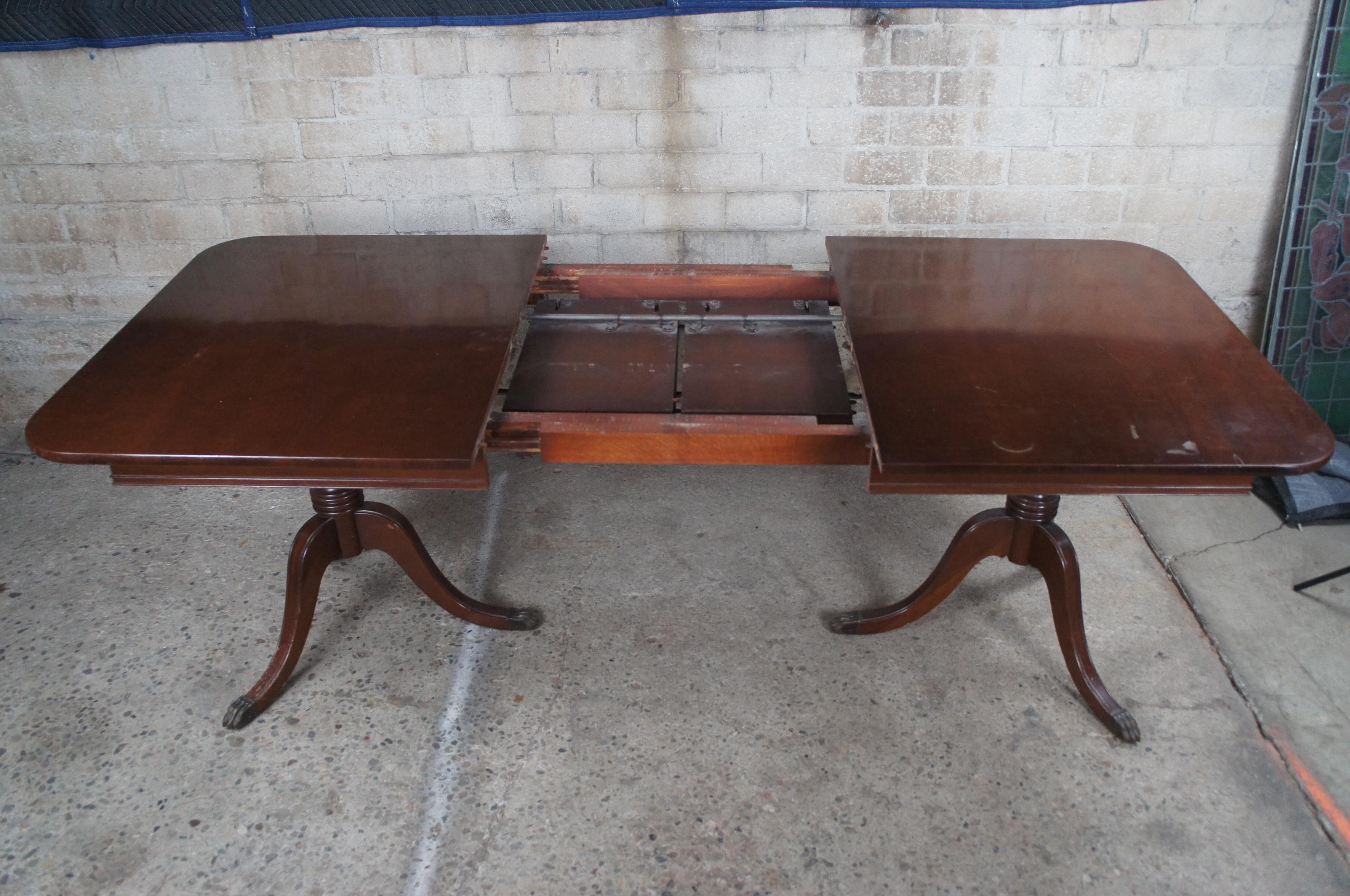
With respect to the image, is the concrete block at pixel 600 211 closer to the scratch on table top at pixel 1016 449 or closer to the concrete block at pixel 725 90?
the concrete block at pixel 725 90

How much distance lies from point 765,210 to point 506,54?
849 mm

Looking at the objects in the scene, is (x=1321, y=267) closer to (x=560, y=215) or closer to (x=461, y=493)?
(x=560, y=215)

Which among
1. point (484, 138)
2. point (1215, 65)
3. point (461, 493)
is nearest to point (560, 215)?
point (484, 138)

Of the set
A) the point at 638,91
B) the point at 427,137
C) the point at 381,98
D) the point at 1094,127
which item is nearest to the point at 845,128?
the point at 638,91

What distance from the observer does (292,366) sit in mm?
1619

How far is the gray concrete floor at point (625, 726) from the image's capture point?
5.02ft

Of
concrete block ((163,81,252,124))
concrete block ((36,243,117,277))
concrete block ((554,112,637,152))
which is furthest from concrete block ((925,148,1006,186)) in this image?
concrete block ((36,243,117,277))

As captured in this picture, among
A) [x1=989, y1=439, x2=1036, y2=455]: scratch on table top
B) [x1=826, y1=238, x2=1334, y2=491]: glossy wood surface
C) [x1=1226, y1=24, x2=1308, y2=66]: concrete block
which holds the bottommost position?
[x1=989, y1=439, x2=1036, y2=455]: scratch on table top

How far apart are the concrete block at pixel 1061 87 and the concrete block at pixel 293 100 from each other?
1955 mm

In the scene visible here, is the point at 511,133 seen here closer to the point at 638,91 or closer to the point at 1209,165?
the point at 638,91

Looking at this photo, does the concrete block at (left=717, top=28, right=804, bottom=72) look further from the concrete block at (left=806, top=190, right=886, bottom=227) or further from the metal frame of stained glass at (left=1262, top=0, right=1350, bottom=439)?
the metal frame of stained glass at (left=1262, top=0, right=1350, bottom=439)

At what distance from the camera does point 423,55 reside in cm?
248

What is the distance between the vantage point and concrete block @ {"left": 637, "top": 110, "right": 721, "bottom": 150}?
2.52 meters

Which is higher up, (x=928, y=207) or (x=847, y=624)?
(x=928, y=207)
